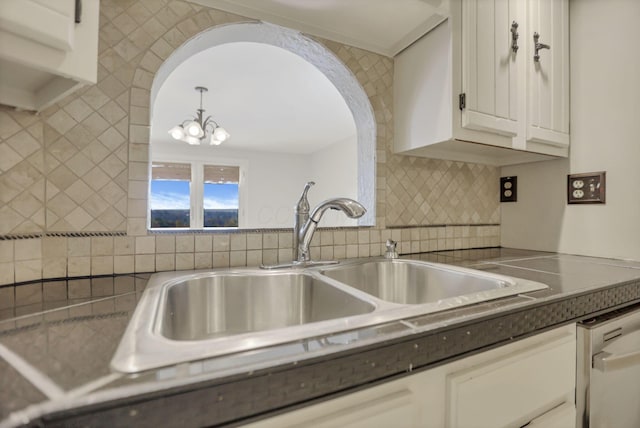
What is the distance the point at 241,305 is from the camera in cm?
89

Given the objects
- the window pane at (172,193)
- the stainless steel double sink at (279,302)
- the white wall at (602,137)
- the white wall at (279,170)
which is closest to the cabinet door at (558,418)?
the stainless steel double sink at (279,302)

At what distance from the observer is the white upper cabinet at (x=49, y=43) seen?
1.61ft

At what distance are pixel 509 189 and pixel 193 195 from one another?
485cm

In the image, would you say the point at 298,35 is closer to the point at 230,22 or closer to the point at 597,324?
the point at 230,22

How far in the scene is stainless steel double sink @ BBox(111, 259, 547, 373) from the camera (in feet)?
1.37

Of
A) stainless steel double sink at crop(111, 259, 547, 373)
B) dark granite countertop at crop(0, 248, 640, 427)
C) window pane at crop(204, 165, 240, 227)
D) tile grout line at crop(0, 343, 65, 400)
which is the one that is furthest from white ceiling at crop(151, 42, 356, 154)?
tile grout line at crop(0, 343, 65, 400)

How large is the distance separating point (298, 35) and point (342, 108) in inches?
85.7

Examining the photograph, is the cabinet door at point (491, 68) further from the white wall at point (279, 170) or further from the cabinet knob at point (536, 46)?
the white wall at point (279, 170)

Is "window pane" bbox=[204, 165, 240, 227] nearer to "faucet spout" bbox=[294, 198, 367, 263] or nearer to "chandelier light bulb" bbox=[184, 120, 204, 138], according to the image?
"chandelier light bulb" bbox=[184, 120, 204, 138]

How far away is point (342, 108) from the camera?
10.6 feet

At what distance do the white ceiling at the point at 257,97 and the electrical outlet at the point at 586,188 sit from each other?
168 cm

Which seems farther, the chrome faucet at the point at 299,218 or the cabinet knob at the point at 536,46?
the cabinet knob at the point at 536,46

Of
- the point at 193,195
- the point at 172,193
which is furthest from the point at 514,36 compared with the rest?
the point at 172,193

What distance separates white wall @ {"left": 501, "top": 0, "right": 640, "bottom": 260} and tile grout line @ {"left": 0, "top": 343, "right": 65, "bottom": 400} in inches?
70.3
